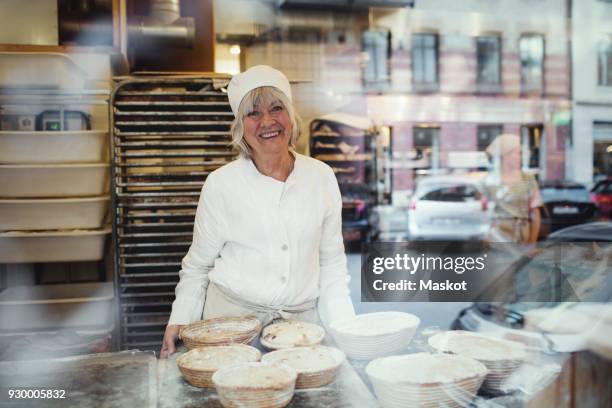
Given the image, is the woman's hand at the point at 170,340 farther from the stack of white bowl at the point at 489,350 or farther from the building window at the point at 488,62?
the building window at the point at 488,62

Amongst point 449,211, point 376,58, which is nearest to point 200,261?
point 449,211

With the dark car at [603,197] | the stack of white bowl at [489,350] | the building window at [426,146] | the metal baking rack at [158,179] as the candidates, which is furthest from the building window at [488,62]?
the stack of white bowl at [489,350]

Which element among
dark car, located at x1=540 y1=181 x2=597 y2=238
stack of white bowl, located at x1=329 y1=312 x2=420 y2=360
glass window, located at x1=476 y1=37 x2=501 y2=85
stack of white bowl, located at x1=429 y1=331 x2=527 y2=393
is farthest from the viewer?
glass window, located at x1=476 y1=37 x2=501 y2=85

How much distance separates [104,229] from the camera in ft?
6.89

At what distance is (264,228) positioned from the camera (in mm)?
1554

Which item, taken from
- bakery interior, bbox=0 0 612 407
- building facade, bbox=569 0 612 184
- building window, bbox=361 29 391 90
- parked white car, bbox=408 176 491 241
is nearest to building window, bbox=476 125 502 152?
parked white car, bbox=408 176 491 241

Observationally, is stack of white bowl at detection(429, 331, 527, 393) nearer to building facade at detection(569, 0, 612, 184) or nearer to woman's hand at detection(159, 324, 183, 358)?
woman's hand at detection(159, 324, 183, 358)

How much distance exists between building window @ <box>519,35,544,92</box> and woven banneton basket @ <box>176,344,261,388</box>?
12.2 feet

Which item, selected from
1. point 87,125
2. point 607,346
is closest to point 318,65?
point 87,125

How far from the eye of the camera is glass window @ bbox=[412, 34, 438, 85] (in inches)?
169

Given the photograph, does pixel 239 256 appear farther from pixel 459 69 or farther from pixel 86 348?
pixel 459 69

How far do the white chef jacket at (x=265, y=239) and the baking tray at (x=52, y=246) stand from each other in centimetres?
55

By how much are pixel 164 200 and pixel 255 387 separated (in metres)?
1.51

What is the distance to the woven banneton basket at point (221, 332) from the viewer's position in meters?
1.31
